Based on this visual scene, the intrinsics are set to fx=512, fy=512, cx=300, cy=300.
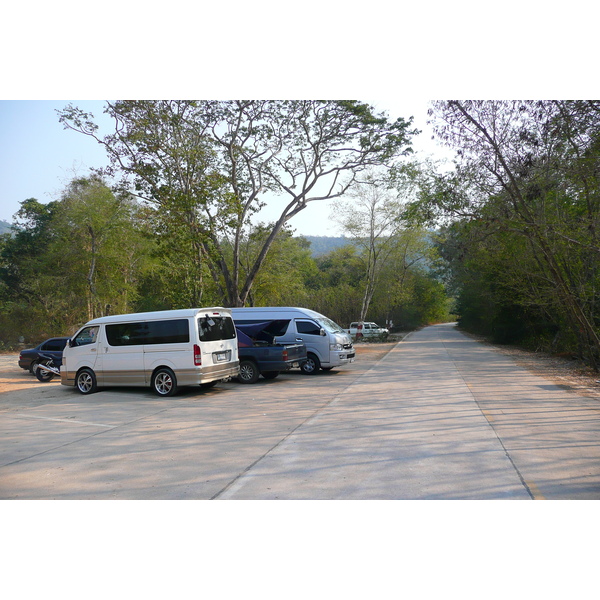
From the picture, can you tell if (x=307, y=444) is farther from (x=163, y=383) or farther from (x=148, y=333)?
(x=148, y=333)

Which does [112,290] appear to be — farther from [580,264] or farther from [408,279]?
[408,279]

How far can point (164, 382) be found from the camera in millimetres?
11922

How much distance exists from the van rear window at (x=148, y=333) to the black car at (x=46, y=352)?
5882mm

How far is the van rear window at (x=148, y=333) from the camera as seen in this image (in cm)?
1168

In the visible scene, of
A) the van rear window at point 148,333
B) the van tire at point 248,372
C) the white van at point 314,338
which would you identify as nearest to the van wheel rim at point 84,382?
the van rear window at point 148,333

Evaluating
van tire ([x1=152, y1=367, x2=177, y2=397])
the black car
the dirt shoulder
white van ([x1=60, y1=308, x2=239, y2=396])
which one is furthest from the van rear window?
the dirt shoulder

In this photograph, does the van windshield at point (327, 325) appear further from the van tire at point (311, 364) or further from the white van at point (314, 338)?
the van tire at point (311, 364)

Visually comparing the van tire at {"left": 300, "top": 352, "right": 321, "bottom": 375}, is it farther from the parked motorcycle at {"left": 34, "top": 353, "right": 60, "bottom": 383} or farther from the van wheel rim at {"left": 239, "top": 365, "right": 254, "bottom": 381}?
the parked motorcycle at {"left": 34, "top": 353, "right": 60, "bottom": 383}

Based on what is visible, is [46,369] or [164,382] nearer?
[164,382]

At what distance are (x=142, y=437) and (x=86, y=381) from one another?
5781 millimetres

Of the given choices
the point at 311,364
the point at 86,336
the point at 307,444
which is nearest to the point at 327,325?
the point at 311,364

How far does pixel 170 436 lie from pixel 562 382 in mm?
10830

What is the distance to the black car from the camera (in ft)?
56.7

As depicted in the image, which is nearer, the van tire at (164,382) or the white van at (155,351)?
the white van at (155,351)
